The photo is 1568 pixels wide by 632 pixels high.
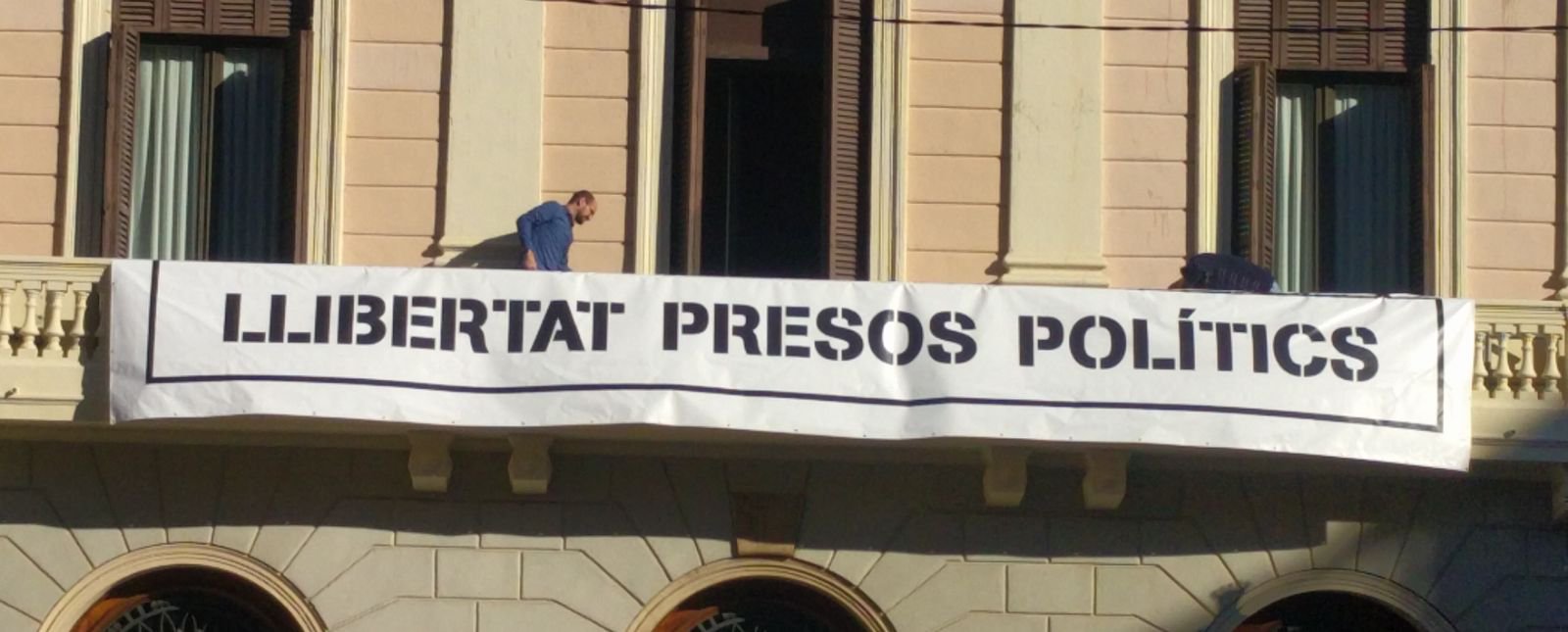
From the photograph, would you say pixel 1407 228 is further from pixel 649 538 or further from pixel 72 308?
pixel 72 308

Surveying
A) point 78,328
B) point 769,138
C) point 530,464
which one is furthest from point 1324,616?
point 78,328

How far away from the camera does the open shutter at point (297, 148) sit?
16656mm

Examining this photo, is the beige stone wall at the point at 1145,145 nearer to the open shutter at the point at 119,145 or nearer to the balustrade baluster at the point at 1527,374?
the balustrade baluster at the point at 1527,374

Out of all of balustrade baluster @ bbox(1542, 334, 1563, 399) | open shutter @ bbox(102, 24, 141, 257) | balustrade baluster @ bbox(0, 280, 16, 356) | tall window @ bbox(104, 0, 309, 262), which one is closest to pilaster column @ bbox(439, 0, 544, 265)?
tall window @ bbox(104, 0, 309, 262)

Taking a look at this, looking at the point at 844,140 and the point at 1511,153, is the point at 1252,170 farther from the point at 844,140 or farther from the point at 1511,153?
the point at 844,140

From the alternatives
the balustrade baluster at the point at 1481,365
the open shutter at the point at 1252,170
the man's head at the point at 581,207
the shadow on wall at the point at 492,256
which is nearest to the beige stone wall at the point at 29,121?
the shadow on wall at the point at 492,256

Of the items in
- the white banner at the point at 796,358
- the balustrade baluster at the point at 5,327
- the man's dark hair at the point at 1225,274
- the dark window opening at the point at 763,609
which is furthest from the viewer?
the man's dark hair at the point at 1225,274

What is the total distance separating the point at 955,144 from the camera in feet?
55.3

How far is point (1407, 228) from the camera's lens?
675 inches

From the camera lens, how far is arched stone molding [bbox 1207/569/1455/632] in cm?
1574

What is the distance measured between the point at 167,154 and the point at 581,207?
Result: 303cm

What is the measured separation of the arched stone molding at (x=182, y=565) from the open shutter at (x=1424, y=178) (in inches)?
295

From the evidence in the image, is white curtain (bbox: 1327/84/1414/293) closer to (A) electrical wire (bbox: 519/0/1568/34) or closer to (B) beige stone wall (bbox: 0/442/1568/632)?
(A) electrical wire (bbox: 519/0/1568/34)

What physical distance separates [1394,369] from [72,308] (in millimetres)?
8047
